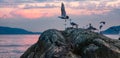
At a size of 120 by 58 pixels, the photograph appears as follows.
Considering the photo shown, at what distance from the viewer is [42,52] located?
19297 millimetres

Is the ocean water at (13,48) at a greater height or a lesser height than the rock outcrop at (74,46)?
lesser

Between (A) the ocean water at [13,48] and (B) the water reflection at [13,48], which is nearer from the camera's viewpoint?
(B) the water reflection at [13,48]

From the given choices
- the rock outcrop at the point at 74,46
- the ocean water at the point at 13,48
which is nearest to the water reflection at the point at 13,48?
the ocean water at the point at 13,48

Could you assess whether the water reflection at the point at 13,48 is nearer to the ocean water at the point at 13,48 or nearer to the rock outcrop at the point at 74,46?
the ocean water at the point at 13,48

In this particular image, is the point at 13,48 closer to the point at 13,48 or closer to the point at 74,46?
the point at 13,48

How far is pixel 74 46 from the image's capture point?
62.3 ft

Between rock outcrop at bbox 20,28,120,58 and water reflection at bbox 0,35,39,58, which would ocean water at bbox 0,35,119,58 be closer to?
water reflection at bbox 0,35,39,58

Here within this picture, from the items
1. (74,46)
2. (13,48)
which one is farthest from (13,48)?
(74,46)

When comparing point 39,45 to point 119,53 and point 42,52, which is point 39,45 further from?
point 119,53

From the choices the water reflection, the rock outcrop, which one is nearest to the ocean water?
the water reflection

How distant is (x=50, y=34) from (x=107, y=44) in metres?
2.69

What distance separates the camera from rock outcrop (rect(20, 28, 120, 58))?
1827 centimetres

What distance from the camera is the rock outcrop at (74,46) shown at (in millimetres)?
18266

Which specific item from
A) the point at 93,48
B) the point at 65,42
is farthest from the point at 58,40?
the point at 93,48
